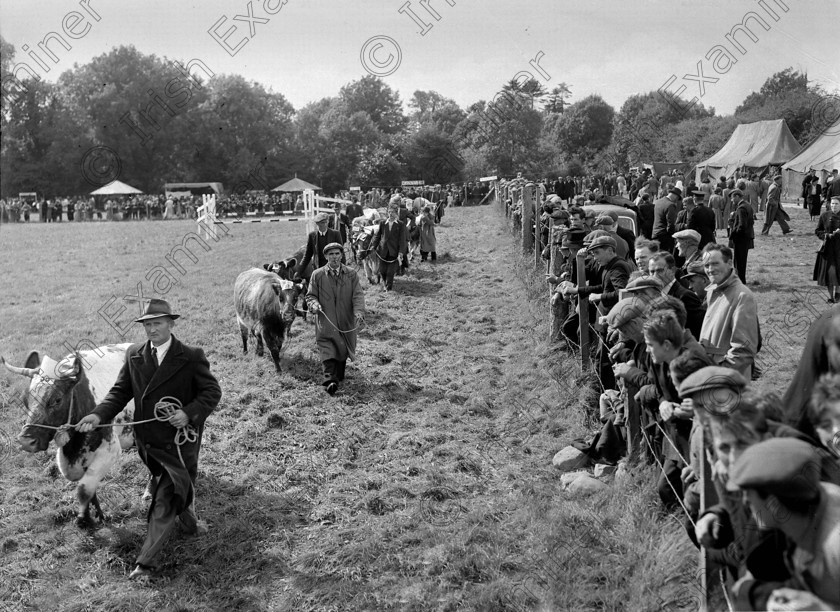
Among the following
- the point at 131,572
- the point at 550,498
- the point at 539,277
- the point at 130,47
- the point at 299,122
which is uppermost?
the point at 130,47

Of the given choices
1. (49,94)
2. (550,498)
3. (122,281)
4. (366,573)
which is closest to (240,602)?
(366,573)

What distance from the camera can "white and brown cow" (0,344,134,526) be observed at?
5285mm

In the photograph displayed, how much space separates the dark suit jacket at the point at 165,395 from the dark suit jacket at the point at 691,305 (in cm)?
360

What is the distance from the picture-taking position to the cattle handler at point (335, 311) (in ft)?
27.5

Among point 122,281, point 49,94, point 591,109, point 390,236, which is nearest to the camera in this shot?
point 390,236

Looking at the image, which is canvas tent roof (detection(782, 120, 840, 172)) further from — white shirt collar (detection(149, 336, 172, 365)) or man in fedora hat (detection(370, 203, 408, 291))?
white shirt collar (detection(149, 336, 172, 365))

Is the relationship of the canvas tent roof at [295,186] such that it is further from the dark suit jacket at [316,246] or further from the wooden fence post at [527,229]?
the dark suit jacket at [316,246]

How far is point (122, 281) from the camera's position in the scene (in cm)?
1605

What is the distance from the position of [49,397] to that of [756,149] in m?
36.1

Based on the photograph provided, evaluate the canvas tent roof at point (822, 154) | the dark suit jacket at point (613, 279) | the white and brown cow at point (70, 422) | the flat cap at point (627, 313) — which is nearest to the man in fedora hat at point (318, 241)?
the dark suit jacket at point (613, 279)

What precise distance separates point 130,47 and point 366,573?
57623 millimetres

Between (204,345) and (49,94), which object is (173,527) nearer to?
(204,345)

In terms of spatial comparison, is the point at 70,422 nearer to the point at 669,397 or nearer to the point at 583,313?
the point at 669,397

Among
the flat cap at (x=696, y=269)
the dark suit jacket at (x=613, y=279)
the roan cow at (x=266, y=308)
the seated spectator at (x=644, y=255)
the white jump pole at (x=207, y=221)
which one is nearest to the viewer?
the seated spectator at (x=644, y=255)
